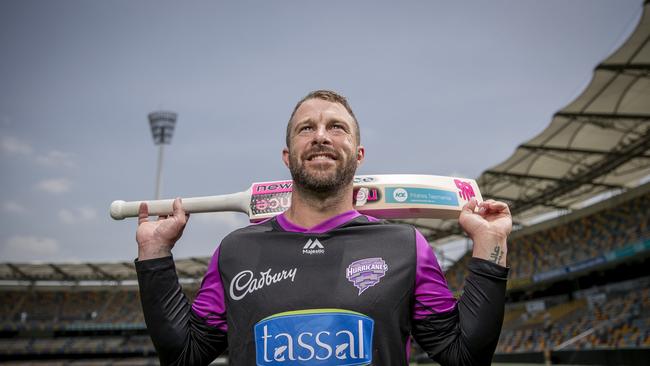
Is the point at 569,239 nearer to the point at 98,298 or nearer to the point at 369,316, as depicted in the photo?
the point at 369,316

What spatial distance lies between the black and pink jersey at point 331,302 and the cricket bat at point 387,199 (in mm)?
623

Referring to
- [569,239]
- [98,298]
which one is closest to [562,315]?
[569,239]

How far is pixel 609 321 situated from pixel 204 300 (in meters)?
24.9

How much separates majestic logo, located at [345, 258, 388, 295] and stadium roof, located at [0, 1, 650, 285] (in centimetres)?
1359

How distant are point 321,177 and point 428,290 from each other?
1.90 ft

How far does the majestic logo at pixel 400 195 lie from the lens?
2553mm

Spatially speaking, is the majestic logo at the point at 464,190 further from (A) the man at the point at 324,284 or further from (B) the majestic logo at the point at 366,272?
(B) the majestic logo at the point at 366,272

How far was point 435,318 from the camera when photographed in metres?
1.75

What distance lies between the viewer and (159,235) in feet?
6.22

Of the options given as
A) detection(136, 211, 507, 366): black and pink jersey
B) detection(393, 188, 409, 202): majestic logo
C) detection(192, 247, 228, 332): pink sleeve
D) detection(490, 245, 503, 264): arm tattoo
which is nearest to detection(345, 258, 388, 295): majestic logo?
detection(136, 211, 507, 366): black and pink jersey

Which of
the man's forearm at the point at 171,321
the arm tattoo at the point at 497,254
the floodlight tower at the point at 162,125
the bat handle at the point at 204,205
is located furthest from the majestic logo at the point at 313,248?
the floodlight tower at the point at 162,125

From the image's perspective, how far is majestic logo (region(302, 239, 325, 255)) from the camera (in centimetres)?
179

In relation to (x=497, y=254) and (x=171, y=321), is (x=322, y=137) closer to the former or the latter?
(x=497, y=254)

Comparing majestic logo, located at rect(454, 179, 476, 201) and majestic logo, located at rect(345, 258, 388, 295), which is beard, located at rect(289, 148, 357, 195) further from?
majestic logo, located at rect(454, 179, 476, 201)
